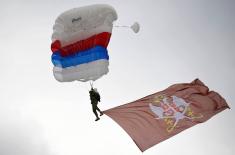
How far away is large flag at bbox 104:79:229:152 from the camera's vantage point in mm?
16391

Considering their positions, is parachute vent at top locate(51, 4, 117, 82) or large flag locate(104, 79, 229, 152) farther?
parachute vent at top locate(51, 4, 117, 82)

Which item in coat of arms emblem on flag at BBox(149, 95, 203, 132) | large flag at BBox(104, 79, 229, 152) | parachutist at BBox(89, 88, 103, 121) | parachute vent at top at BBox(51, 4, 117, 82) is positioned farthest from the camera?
parachute vent at top at BBox(51, 4, 117, 82)

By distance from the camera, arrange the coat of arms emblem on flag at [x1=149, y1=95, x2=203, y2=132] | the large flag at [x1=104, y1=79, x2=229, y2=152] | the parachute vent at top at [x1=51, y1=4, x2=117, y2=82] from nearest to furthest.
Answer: the large flag at [x1=104, y1=79, x2=229, y2=152], the coat of arms emblem on flag at [x1=149, y1=95, x2=203, y2=132], the parachute vent at top at [x1=51, y1=4, x2=117, y2=82]

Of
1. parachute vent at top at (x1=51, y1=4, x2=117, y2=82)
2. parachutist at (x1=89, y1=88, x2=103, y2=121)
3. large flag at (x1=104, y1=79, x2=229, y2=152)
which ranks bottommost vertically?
large flag at (x1=104, y1=79, x2=229, y2=152)

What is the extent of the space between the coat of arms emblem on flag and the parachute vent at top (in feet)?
8.23

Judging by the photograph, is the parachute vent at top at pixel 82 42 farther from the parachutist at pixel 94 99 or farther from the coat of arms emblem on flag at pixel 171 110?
the coat of arms emblem on flag at pixel 171 110

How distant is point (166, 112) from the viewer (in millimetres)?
18172

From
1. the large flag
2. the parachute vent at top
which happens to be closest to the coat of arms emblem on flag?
the large flag

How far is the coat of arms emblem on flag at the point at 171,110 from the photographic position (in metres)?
17.8

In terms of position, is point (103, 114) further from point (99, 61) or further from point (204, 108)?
point (204, 108)

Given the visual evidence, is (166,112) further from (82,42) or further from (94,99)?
(82,42)

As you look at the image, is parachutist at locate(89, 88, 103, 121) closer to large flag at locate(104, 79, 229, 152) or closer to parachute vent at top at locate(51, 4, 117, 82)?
parachute vent at top at locate(51, 4, 117, 82)

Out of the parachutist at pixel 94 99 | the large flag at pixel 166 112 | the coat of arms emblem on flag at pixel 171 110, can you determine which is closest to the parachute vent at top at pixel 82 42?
the parachutist at pixel 94 99

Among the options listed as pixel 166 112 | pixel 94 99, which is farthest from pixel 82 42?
pixel 166 112
